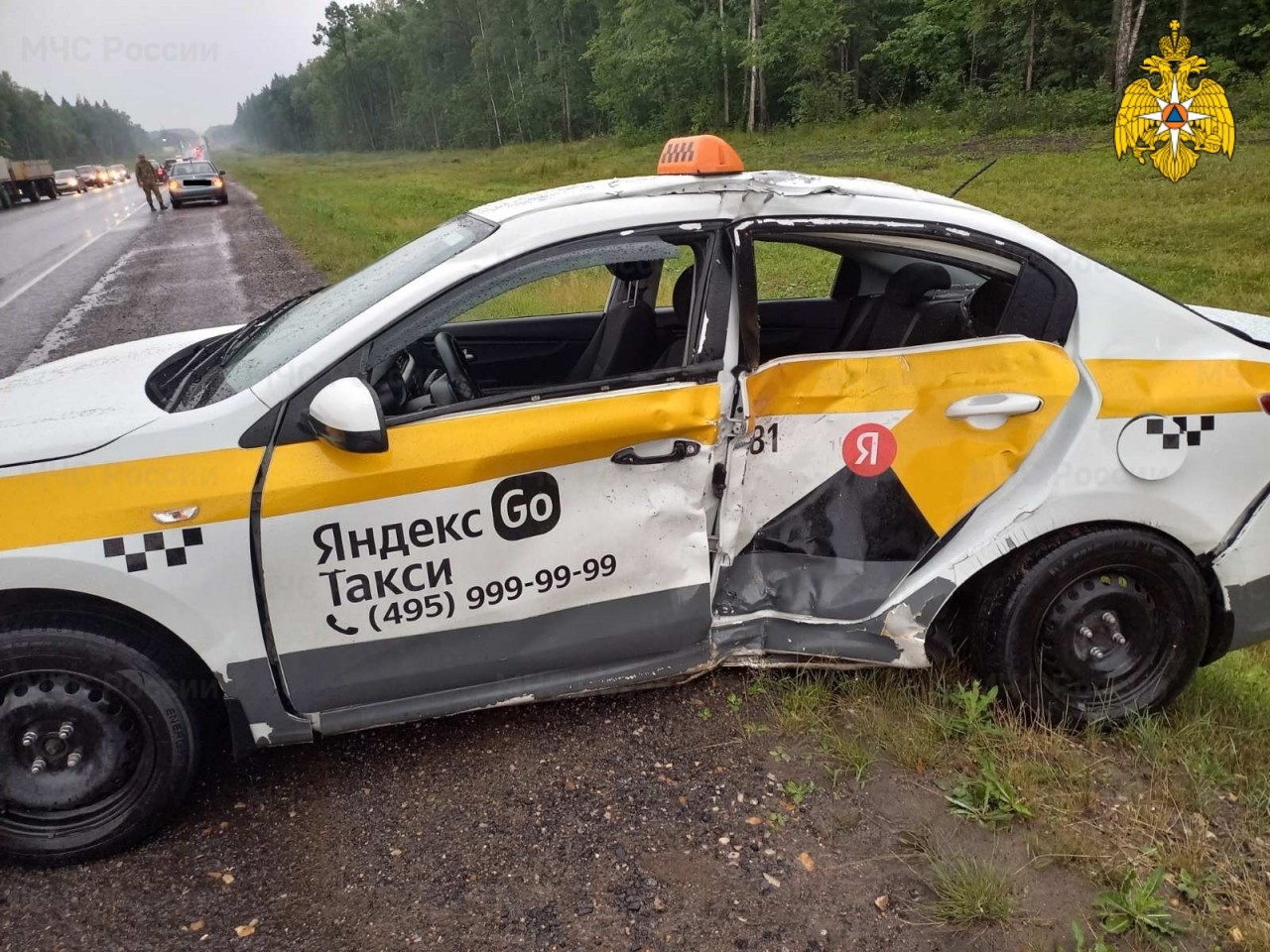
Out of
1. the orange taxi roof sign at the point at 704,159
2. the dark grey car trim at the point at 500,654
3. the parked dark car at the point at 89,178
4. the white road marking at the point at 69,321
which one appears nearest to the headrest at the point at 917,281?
the orange taxi roof sign at the point at 704,159

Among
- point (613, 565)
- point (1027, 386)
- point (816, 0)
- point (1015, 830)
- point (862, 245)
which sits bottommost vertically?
point (1015, 830)

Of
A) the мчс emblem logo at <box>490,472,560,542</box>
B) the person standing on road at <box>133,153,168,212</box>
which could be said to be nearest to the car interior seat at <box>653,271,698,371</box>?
the мчс emblem logo at <box>490,472,560,542</box>

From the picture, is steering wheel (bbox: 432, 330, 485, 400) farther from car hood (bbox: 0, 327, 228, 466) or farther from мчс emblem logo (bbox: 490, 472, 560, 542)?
car hood (bbox: 0, 327, 228, 466)

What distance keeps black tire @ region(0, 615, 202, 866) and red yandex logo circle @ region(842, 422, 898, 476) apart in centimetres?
202

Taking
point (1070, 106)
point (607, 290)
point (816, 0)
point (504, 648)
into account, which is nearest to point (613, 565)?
point (504, 648)

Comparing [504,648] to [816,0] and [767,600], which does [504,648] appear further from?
[816,0]

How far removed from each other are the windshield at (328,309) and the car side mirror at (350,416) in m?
0.33

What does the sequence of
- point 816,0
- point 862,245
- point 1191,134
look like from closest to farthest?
point 862,245 < point 1191,134 < point 816,0

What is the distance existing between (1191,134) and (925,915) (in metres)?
19.8

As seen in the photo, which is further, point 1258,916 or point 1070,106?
point 1070,106

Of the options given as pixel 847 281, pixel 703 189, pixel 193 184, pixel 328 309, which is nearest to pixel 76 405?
pixel 328 309

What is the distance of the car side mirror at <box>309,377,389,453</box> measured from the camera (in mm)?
2299

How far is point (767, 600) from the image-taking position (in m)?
2.95

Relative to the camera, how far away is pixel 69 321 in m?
10.0
